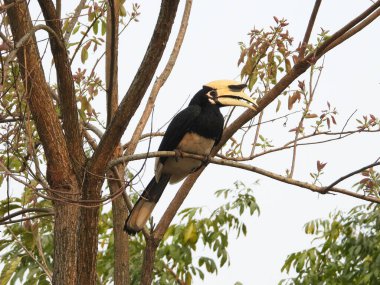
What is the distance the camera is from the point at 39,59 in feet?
11.7

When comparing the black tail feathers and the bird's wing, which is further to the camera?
the bird's wing

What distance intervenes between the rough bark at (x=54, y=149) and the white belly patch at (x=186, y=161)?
141 centimetres

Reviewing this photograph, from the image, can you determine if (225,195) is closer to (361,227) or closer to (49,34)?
(361,227)

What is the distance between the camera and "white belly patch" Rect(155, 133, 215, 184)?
4.86 meters

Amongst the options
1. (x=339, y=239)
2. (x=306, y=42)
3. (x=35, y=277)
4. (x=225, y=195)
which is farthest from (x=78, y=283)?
(x=339, y=239)

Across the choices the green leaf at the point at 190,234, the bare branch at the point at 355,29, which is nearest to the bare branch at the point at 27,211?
the bare branch at the point at 355,29

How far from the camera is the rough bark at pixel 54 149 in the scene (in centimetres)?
349

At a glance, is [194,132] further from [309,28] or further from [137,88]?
[137,88]

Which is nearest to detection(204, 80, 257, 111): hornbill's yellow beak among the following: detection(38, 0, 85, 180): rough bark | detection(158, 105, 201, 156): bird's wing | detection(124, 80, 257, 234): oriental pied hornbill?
detection(124, 80, 257, 234): oriental pied hornbill

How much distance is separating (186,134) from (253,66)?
67 centimetres

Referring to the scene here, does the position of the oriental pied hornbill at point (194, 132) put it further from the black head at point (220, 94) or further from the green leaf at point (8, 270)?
the green leaf at point (8, 270)

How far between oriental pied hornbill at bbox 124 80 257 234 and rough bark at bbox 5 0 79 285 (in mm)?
1108

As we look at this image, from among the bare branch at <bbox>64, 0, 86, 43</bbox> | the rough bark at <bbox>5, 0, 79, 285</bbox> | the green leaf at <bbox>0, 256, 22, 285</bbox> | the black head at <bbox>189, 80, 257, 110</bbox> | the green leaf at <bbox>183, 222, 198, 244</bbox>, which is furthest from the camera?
the green leaf at <bbox>183, 222, 198, 244</bbox>

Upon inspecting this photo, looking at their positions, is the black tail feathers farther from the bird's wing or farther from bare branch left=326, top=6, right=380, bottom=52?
bare branch left=326, top=6, right=380, bottom=52
